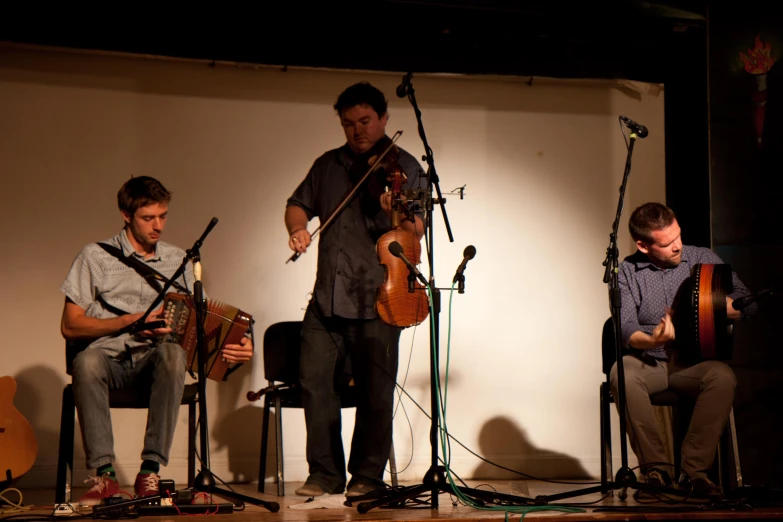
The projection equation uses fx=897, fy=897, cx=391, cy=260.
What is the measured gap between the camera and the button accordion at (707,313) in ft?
12.5

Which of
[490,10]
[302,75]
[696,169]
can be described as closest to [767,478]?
[696,169]

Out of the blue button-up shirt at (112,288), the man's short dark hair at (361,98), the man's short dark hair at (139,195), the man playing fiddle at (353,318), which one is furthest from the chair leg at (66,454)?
the man's short dark hair at (361,98)

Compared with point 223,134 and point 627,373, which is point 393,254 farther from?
point 223,134

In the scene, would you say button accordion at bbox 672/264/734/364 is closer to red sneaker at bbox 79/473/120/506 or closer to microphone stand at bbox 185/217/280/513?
microphone stand at bbox 185/217/280/513

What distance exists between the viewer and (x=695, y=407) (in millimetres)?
3932

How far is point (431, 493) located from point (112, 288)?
1.72m

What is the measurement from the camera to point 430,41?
5062mm

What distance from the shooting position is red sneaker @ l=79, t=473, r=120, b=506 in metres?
3.52

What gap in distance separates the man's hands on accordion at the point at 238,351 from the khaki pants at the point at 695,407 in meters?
1.65

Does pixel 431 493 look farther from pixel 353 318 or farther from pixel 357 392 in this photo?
pixel 353 318

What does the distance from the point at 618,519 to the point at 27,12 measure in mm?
3683

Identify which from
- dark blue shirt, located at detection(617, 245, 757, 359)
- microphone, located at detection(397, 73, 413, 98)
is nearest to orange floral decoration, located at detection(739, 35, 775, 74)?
dark blue shirt, located at detection(617, 245, 757, 359)

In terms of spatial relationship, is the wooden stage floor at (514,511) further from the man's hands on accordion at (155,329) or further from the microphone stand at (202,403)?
the man's hands on accordion at (155,329)

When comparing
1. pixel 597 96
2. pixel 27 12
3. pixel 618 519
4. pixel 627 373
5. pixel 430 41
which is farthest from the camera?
pixel 597 96
